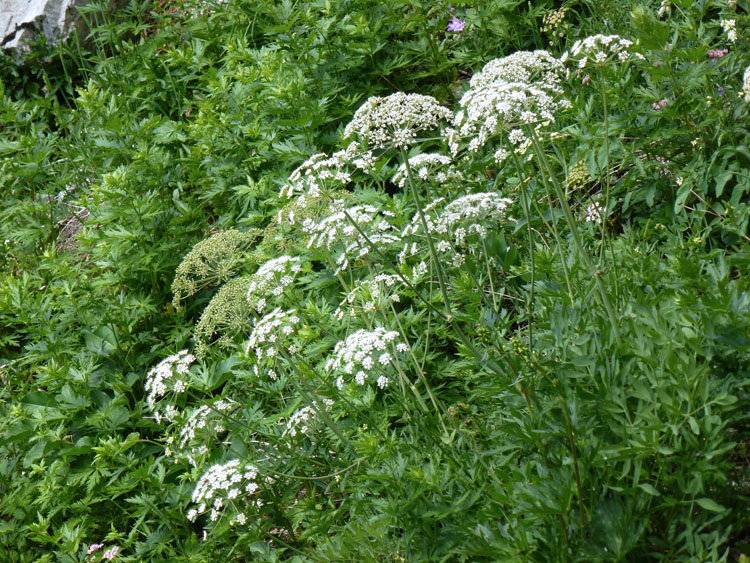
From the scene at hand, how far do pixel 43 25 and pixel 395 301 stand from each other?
22.6 ft

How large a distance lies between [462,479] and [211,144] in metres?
3.62

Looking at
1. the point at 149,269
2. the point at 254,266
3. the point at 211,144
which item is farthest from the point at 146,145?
the point at 254,266

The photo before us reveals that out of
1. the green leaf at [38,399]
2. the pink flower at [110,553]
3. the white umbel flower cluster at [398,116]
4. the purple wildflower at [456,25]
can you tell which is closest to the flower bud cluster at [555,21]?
the purple wildflower at [456,25]

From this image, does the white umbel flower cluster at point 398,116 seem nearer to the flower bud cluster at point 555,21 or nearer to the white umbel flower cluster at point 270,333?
the white umbel flower cluster at point 270,333

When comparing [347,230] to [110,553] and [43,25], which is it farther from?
[43,25]

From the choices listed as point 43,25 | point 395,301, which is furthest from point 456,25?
point 43,25

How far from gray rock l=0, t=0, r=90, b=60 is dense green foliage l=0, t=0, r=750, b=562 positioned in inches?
64.2

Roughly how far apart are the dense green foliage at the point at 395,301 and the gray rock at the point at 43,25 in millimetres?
1630

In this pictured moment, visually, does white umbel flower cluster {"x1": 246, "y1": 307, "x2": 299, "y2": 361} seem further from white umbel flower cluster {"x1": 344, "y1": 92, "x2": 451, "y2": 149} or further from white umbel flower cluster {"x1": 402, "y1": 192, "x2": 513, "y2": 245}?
white umbel flower cluster {"x1": 344, "y1": 92, "x2": 451, "y2": 149}

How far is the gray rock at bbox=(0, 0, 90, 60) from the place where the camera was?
26.9ft

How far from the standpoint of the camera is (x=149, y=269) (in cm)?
483

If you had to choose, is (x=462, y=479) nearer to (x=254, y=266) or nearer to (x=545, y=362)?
(x=545, y=362)

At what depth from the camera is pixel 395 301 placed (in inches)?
136

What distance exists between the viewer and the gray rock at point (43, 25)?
820 centimetres
